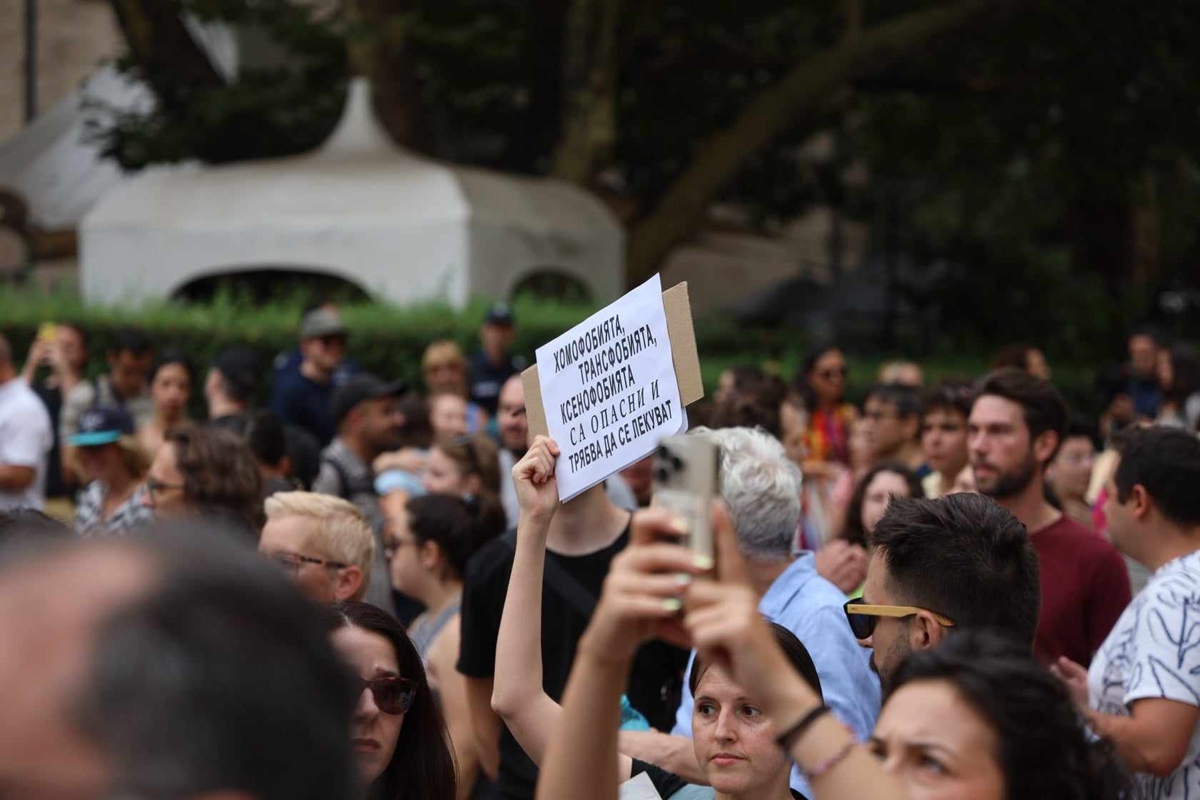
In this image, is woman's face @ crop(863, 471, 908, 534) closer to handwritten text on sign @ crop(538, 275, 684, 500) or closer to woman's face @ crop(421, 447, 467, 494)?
woman's face @ crop(421, 447, 467, 494)

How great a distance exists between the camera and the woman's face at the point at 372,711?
11.0 ft

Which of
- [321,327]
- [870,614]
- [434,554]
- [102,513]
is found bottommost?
[321,327]

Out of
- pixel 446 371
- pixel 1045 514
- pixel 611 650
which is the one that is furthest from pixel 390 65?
pixel 611 650

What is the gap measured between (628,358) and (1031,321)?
22.0 meters

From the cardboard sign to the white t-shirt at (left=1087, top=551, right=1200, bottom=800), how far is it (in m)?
1.48

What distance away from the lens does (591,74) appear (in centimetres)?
1977

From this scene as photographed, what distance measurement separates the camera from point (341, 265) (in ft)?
58.6

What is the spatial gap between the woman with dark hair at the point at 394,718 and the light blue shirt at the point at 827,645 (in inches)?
28.4

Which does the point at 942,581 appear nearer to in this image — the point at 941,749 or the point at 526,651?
the point at 526,651

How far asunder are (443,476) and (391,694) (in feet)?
12.5

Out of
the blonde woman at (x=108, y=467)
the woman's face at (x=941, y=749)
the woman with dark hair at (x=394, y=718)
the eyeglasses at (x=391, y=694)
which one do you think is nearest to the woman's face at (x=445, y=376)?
the blonde woman at (x=108, y=467)

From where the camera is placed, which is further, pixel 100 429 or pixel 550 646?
pixel 100 429

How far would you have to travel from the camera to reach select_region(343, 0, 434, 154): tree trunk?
17734mm

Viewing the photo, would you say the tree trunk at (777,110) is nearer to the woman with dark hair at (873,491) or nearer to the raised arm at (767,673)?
the woman with dark hair at (873,491)
